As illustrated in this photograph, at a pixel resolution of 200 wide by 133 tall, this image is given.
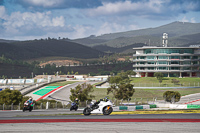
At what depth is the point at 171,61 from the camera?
510 feet

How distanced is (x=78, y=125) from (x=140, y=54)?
136m

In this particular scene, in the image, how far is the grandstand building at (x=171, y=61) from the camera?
15550 cm

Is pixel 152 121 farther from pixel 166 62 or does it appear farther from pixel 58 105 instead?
pixel 166 62

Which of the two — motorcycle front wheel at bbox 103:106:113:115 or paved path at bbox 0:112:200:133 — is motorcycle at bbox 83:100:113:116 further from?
paved path at bbox 0:112:200:133

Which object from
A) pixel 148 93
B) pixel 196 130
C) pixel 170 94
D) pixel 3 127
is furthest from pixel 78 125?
pixel 148 93

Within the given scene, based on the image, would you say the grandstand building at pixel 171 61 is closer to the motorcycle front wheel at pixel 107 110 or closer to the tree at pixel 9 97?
the tree at pixel 9 97

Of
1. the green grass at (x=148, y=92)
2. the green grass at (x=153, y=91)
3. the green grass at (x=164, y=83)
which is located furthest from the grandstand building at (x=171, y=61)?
the green grass at (x=148, y=92)

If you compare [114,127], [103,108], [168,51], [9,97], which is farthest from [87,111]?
[168,51]

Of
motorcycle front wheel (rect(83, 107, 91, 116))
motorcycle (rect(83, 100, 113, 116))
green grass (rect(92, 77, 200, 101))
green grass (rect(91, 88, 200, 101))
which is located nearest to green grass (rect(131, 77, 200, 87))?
green grass (rect(92, 77, 200, 101))

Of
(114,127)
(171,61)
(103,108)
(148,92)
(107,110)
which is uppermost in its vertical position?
(171,61)

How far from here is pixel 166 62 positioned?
156m

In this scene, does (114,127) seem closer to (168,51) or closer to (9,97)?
(9,97)

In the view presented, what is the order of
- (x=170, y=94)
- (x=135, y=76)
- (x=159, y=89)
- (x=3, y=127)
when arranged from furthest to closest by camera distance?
1. (x=135, y=76)
2. (x=159, y=89)
3. (x=170, y=94)
4. (x=3, y=127)

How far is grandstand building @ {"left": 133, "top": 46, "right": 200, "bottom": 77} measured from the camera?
510 ft
